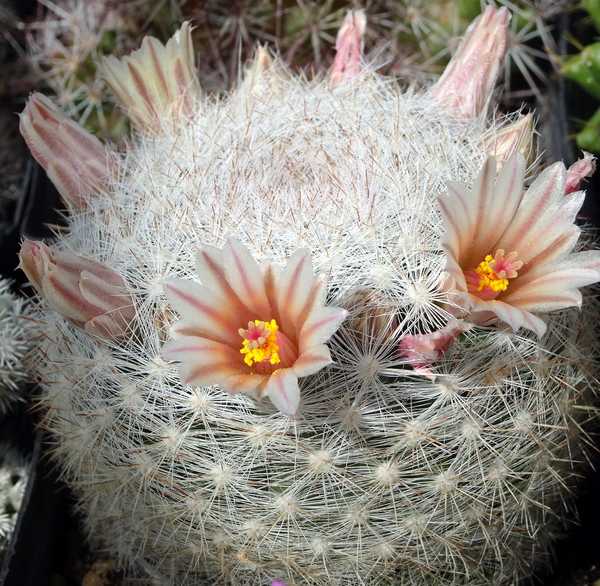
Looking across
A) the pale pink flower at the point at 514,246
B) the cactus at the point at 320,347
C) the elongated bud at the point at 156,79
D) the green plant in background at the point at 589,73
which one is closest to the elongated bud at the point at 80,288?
the cactus at the point at 320,347

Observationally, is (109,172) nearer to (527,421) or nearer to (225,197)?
(225,197)

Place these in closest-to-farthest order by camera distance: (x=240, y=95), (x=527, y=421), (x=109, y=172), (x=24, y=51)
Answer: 1. (x=527, y=421)
2. (x=109, y=172)
3. (x=240, y=95)
4. (x=24, y=51)

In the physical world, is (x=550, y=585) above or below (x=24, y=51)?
below

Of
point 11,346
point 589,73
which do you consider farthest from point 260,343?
point 589,73

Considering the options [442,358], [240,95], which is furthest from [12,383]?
[442,358]

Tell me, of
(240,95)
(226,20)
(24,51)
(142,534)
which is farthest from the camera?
(24,51)

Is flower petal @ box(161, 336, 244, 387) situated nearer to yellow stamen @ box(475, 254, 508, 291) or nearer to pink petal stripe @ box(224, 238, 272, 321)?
pink petal stripe @ box(224, 238, 272, 321)

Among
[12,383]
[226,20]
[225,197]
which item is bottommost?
[12,383]
